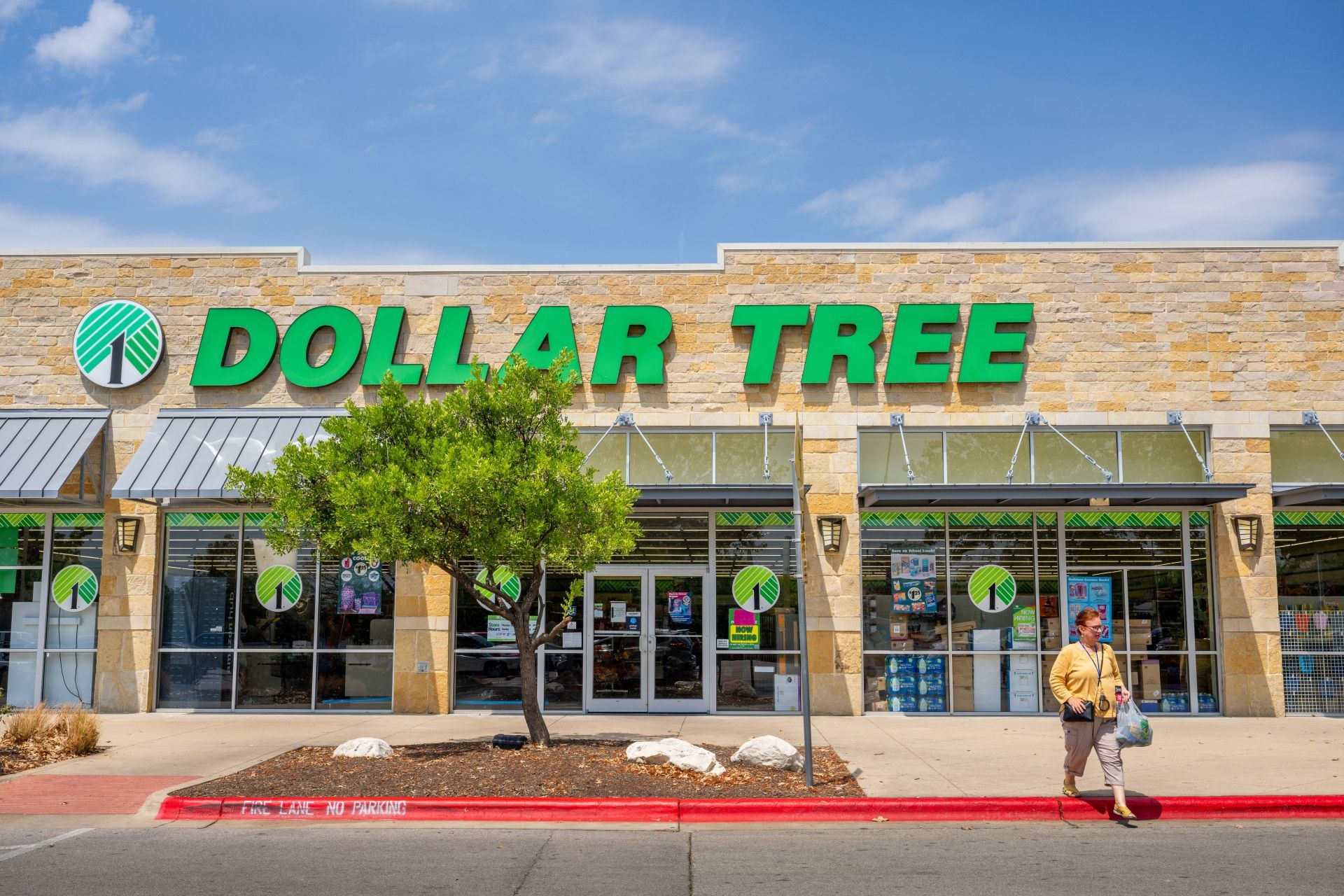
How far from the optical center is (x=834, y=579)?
55.3 ft

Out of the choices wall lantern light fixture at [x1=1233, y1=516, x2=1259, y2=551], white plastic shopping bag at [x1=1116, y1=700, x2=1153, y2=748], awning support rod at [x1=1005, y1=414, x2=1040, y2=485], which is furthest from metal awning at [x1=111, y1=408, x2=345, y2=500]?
wall lantern light fixture at [x1=1233, y1=516, x2=1259, y2=551]

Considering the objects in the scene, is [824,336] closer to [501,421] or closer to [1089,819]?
[501,421]

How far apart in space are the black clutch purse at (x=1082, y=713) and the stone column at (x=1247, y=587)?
27.3 feet

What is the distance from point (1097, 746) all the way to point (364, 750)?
7.44 m

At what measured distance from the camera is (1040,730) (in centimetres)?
1498

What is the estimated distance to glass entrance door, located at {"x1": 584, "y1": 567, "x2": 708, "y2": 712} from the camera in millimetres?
17016

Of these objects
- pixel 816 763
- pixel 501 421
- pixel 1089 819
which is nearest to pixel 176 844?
pixel 501 421

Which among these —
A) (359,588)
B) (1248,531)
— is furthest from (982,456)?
(359,588)

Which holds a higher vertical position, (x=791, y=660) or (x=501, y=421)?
(x=501, y=421)

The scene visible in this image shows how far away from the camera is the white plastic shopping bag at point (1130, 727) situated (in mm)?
9539

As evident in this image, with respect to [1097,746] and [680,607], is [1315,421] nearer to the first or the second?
[1097,746]

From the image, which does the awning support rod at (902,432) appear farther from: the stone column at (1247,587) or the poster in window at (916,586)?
the stone column at (1247,587)

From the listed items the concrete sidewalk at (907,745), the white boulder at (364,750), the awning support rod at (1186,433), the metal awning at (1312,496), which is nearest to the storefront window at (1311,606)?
the metal awning at (1312,496)

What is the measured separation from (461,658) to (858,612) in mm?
6104
